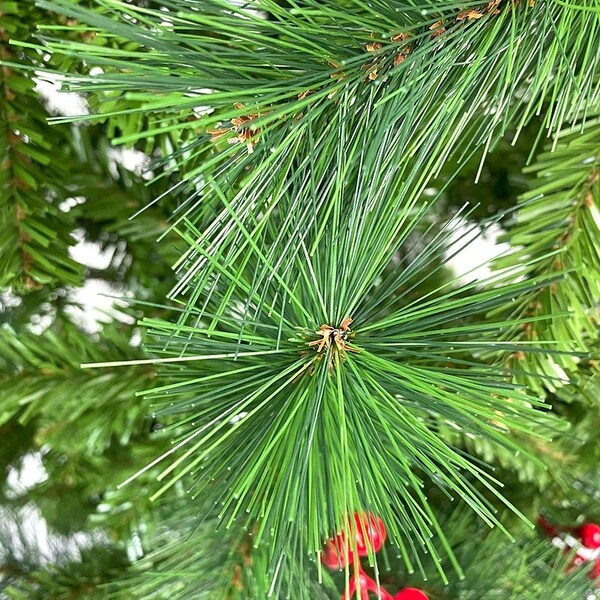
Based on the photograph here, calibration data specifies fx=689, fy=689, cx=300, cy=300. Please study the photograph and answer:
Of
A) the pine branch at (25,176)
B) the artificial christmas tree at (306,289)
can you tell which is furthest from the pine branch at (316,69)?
the pine branch at (25,176)

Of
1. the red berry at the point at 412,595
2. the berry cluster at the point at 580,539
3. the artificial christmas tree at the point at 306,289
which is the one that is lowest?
the red berry at the point at 412,595

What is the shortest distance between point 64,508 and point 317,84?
0.34 metres

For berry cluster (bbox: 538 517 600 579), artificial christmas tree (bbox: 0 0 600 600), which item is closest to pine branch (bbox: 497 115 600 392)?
artificial christmas tree (bbox: 0 0 600 600)

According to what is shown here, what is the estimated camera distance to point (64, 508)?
419 mm

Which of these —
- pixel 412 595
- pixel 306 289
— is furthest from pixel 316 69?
pixel 412 595

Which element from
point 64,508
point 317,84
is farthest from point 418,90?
point 64,508

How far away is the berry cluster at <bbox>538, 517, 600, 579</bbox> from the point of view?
348 mm

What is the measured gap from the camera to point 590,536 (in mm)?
354

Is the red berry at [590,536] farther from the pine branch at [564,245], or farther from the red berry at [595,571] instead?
the pine branch at [564,245]

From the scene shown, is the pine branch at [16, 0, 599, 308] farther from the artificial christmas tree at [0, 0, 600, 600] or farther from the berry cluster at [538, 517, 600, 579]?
the berry cluster at [538, 517, 600, 579]

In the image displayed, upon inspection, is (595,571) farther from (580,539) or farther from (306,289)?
(306,289)

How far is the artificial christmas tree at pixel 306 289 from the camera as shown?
7.2 inches

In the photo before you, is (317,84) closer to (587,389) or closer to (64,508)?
(587,389)

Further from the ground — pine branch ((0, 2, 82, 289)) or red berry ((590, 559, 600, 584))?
pine branch ((0, 2, 82, 289))
